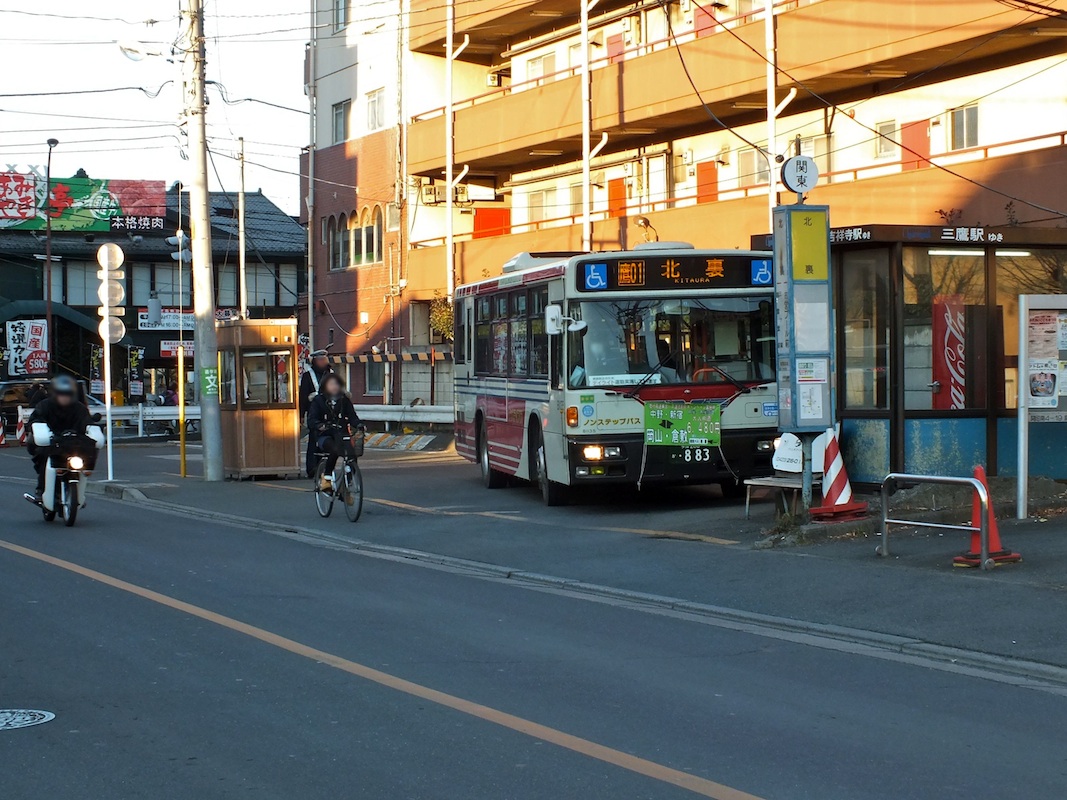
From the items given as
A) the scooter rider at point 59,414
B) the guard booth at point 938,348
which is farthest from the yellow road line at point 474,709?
the guard booth at point 938,348

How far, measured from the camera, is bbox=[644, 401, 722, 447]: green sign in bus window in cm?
1628

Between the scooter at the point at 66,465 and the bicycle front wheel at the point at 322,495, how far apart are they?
2592 millimetres

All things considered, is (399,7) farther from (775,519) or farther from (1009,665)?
(1009,665)

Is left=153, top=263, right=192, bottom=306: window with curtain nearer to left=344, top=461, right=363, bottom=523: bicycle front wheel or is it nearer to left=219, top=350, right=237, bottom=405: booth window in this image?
left=219, top=350, right=237, bottom=405: booth window

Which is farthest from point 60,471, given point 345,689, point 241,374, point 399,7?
point 399,7

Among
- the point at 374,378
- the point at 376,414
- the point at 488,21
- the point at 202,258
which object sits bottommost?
the point at 376,414

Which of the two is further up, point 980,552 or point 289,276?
point 289,276

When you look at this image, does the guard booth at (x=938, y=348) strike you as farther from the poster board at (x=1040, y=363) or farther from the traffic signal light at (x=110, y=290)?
the traffic signal light at (x=110, y=290)

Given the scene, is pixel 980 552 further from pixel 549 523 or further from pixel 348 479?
pixel 348 479

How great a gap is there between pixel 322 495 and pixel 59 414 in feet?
10.6

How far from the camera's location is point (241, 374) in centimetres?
2295

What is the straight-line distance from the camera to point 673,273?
16.5 metres

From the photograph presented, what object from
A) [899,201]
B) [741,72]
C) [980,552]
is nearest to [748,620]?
[980,552]

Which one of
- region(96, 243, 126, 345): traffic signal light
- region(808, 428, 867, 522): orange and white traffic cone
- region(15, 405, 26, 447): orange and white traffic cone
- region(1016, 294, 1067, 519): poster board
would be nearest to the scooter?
region(96, 243, 126, 345): traffic signal light
